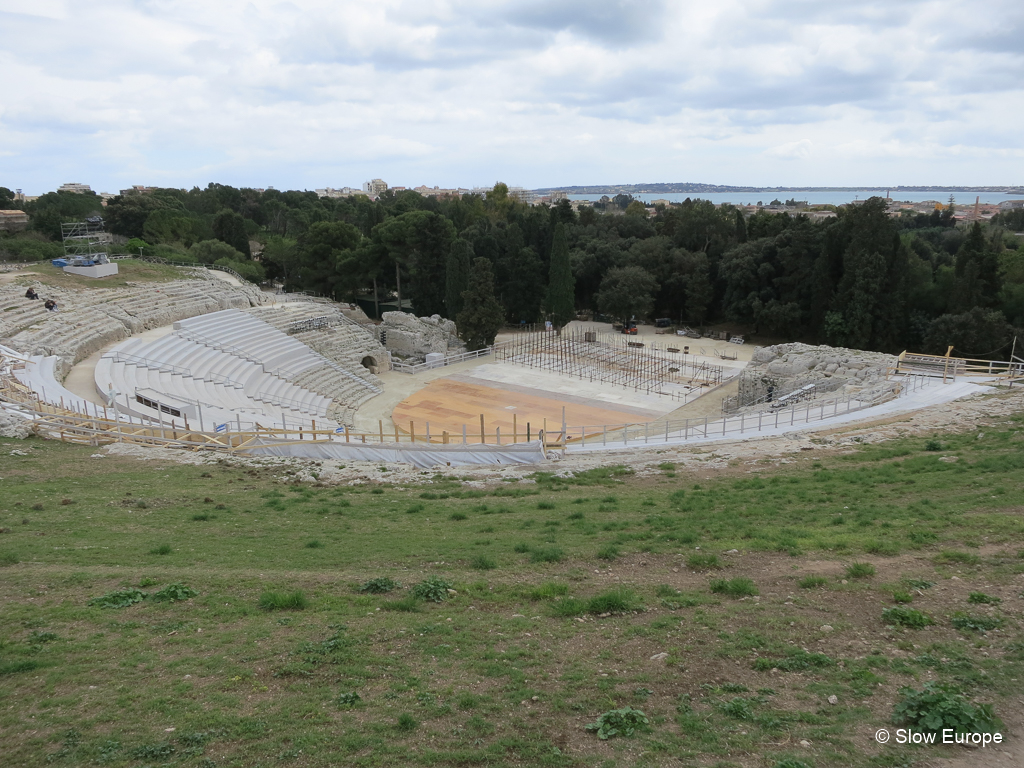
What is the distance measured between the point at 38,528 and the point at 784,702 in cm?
1217

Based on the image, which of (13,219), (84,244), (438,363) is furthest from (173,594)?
(13,219)

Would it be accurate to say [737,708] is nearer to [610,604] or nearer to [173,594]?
[610,604]

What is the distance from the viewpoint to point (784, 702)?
6359 mm

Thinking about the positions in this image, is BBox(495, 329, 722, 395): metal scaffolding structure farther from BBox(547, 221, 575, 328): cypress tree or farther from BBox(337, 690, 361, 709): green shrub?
BBox(337, 690, 361, 709): green shrub

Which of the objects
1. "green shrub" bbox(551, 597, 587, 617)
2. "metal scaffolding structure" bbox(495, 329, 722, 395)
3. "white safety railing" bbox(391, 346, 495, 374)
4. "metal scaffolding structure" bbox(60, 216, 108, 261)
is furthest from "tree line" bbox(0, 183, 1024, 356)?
"green shrub" bbox(551, 597, 587, 617)

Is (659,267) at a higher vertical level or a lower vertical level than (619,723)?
higher

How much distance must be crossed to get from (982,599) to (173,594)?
407 inches

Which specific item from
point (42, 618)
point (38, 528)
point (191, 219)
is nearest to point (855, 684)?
point (42, 618)

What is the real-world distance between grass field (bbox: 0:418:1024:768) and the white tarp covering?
513 cm

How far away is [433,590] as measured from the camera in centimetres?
920

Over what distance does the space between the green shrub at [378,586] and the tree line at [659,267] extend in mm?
35839

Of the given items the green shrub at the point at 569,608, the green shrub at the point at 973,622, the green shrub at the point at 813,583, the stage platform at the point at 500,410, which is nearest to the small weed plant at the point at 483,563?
the green shrub at the point at 569,608

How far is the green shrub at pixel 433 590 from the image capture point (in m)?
9.08

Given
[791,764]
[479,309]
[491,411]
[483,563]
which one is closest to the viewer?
[791,764]
